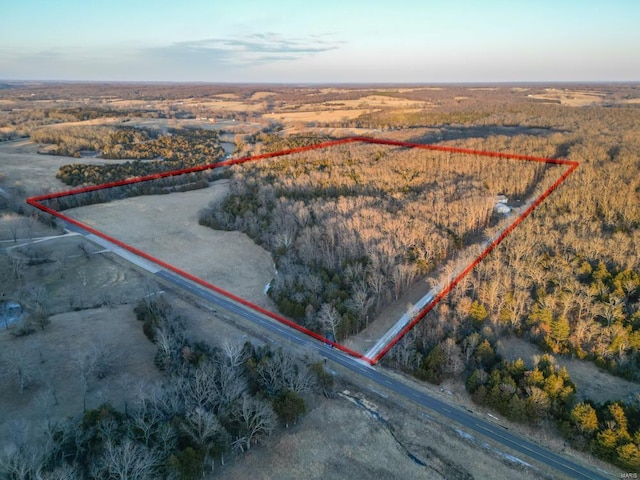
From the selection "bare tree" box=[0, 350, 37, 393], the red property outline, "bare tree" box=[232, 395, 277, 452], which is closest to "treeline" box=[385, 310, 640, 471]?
the red property outline

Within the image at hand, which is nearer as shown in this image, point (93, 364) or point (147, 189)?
point (93, 364)

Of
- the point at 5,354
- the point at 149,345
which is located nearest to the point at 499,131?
the point at 149,345

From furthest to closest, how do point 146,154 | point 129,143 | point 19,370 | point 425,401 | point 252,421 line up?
point 129,143 → point 146,154 → point 425,401 → point 19,370 → point 252,421

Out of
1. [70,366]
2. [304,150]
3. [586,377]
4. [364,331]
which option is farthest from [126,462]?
[304,150]

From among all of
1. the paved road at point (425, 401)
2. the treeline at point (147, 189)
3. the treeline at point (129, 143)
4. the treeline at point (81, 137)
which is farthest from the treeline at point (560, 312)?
the treeline at point (81, 137)

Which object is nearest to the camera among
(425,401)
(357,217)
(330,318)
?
(425,401)

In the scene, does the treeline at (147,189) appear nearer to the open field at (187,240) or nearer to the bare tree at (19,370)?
the open field at (187,240)

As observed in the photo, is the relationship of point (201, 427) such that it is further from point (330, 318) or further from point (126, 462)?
point (330, 318)

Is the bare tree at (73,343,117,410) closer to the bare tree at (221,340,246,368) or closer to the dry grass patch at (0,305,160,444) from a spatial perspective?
the dry grass patch at (0,305,160,444)
